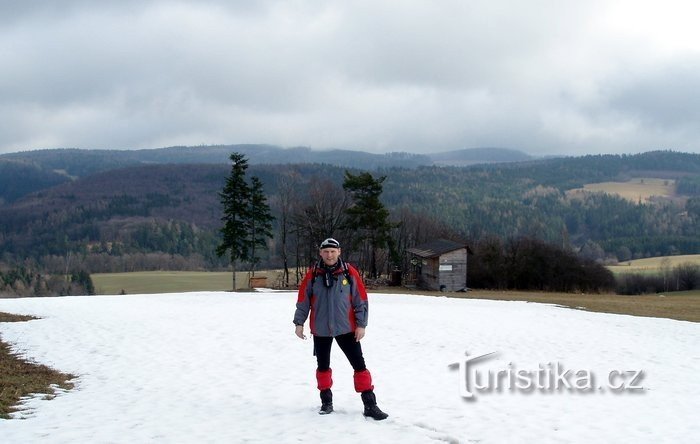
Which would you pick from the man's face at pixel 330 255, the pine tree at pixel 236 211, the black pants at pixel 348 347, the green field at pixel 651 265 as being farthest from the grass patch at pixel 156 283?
the man's face at pixel 330 255

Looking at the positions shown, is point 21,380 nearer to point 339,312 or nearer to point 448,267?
point 339,312

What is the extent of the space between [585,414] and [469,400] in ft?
6.29

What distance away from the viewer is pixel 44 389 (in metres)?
9.86

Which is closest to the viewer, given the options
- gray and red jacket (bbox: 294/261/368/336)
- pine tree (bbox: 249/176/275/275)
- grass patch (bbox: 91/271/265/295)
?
gray and red jacket (bbox: 294/261/368/336)

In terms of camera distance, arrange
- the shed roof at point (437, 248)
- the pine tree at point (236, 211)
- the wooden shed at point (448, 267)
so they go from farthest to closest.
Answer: the pine tree at point (236, 211) → the shed roof at point (437, 248) → the wooden shed at point (448, 267)

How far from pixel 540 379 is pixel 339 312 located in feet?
19.6

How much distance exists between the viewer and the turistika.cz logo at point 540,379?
35.4 feet

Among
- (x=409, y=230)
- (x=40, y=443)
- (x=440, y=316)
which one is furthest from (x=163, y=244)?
(x=40, y=443)

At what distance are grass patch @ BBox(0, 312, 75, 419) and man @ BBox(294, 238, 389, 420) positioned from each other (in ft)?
15.5

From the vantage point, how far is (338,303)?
808 centimetres

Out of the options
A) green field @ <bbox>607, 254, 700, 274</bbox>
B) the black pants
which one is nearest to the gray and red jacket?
the black pants

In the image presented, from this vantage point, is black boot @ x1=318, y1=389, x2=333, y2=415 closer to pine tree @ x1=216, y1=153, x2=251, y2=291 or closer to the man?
the man

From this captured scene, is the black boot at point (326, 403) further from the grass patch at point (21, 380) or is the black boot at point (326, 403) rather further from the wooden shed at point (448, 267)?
the wooden shed at point (448, 267)

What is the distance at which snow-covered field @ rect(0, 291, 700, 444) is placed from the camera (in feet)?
25.9
